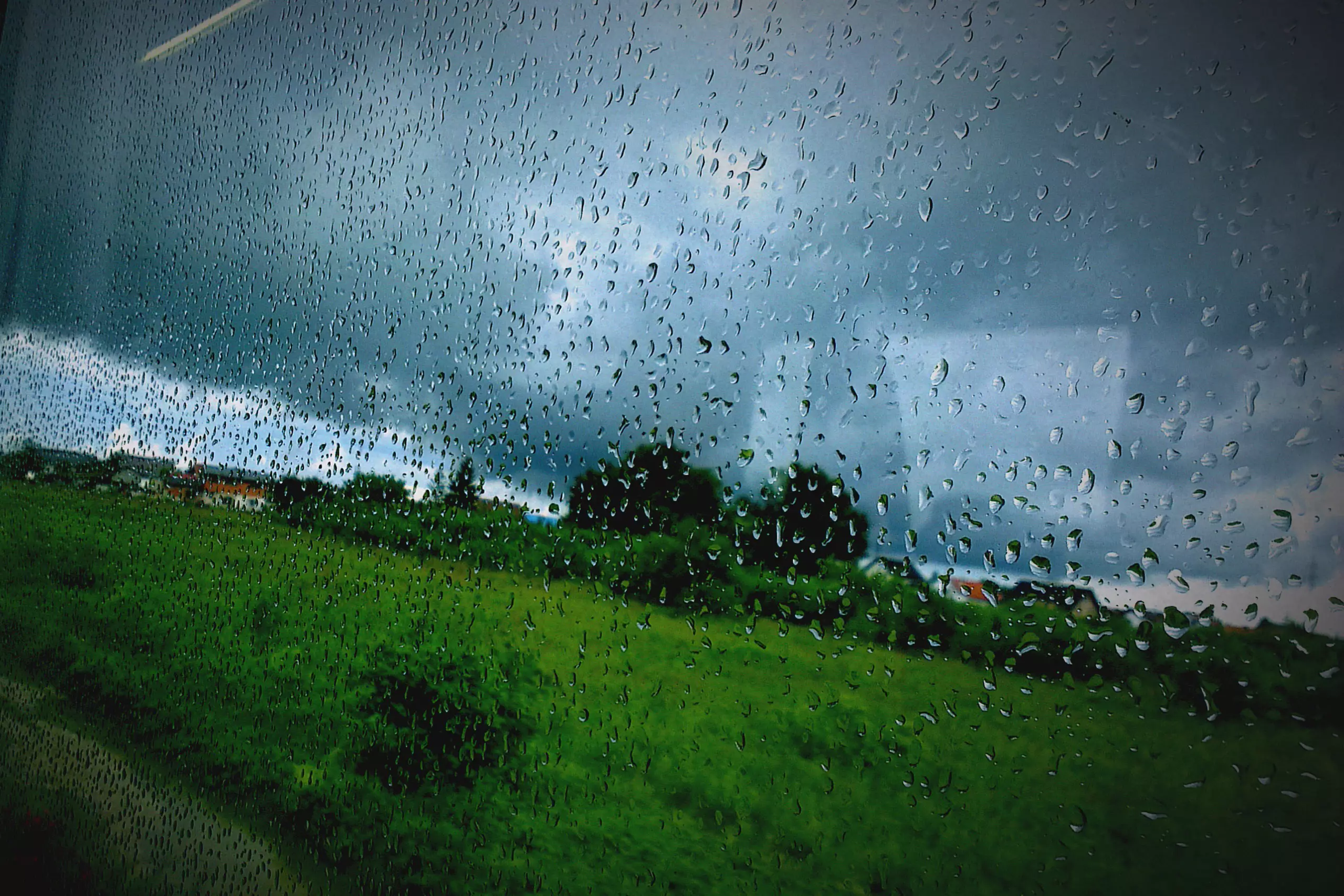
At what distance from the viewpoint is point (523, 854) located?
0.88 metres

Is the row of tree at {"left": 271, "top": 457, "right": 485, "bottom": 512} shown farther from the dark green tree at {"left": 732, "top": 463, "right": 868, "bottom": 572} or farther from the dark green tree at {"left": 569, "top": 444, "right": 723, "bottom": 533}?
the dark green tree at {"left": 732, "top": 463, "right": 868, "bottom": 572}

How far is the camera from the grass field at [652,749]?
1.55ft

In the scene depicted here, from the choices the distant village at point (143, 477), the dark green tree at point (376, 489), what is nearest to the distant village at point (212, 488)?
the distant village at point (143, 477)

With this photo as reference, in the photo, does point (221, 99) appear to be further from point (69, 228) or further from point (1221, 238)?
point (1221, 238)

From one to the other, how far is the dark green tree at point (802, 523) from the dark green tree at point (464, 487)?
421mm

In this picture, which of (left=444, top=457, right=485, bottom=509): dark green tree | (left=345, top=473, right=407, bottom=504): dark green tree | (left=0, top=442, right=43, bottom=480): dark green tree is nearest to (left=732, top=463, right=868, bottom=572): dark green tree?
(left=444, top=457, right=485, bottom=509): dark green tree

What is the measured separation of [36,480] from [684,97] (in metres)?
2.30

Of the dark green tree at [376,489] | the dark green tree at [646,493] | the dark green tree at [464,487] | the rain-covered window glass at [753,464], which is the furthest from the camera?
the dark green tree at [376,489]

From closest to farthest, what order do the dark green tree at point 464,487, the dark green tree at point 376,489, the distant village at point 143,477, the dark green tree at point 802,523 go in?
the dark green tree at point 802,523, the dark green tree at point 464,487, the dark green tree at point 376,489, the distant village at point 143,477

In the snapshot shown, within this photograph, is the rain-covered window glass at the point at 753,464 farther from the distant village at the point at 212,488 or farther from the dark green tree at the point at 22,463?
the dark green tree at the point at 22,463

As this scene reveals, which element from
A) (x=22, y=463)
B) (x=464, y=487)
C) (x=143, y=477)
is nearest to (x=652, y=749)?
(x=464, y=487)

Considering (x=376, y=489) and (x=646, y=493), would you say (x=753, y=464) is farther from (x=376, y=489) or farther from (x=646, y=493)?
(x=376, y=489)

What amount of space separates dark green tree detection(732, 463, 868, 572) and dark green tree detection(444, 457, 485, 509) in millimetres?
421

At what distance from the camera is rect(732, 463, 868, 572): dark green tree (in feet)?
2.16
